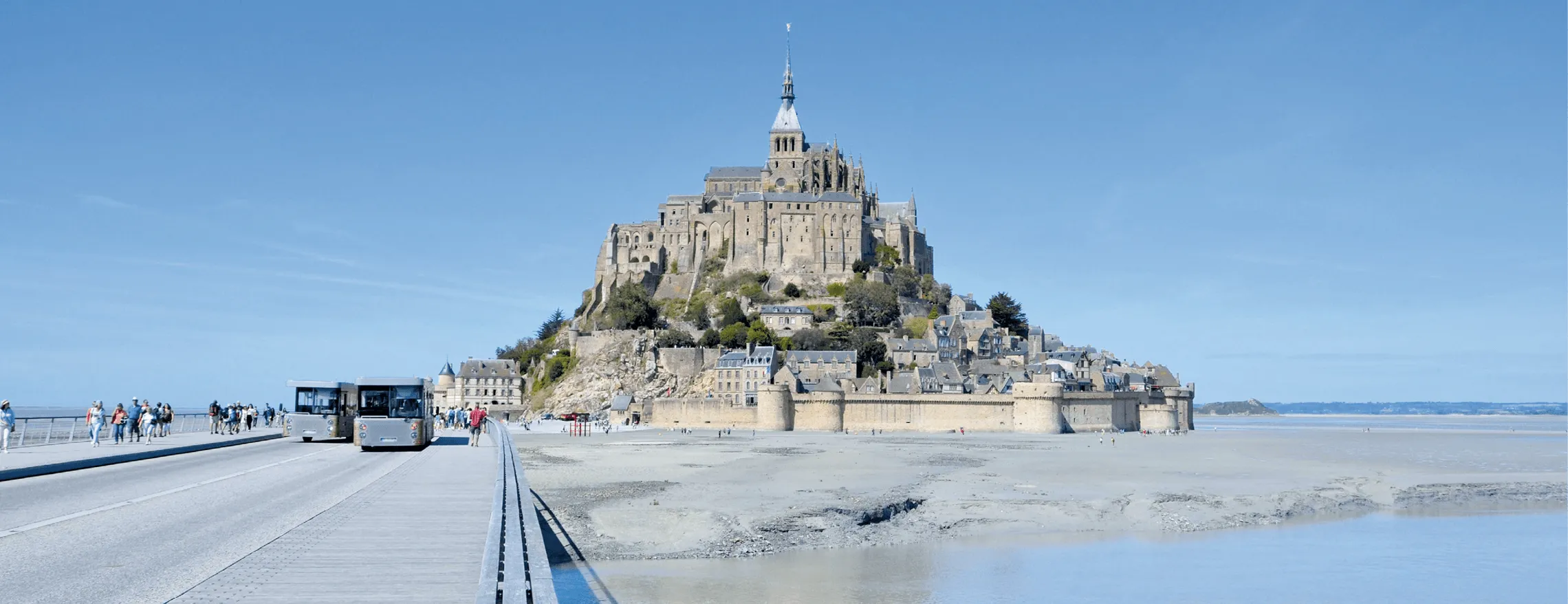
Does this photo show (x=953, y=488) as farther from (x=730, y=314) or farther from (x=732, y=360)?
(x=730, y=314)

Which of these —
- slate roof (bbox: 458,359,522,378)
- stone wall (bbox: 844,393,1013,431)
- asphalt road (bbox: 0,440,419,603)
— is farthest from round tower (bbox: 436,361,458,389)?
asphalt road (bbox: 0,440,419,603)

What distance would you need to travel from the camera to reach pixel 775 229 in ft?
350

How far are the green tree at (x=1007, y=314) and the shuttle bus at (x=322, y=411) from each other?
7447cm

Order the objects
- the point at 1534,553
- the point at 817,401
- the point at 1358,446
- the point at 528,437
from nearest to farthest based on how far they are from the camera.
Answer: the point at 1534,553, the point at 528,437, the point at 1358,446, the point at 817,401

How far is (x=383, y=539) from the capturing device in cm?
1057

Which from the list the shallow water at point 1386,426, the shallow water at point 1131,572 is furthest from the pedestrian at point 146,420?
the shallow water at point 1386,426

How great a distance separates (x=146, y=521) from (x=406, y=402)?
59.0 feet

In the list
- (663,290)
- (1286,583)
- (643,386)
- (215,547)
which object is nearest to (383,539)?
(215,547)

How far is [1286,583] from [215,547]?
16.1 metres

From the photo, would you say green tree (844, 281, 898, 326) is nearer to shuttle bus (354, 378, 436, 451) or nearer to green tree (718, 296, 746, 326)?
green tree (718, 296, 746, 326)

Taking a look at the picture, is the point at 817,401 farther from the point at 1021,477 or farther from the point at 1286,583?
the point at 1286,583

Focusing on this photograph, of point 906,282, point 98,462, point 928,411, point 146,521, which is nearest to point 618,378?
point 928,411

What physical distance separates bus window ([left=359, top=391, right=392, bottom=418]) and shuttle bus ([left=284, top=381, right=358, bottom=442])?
7.06m

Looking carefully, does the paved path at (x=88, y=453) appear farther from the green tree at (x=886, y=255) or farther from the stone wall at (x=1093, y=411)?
the green tree at (x=886, y=255)
